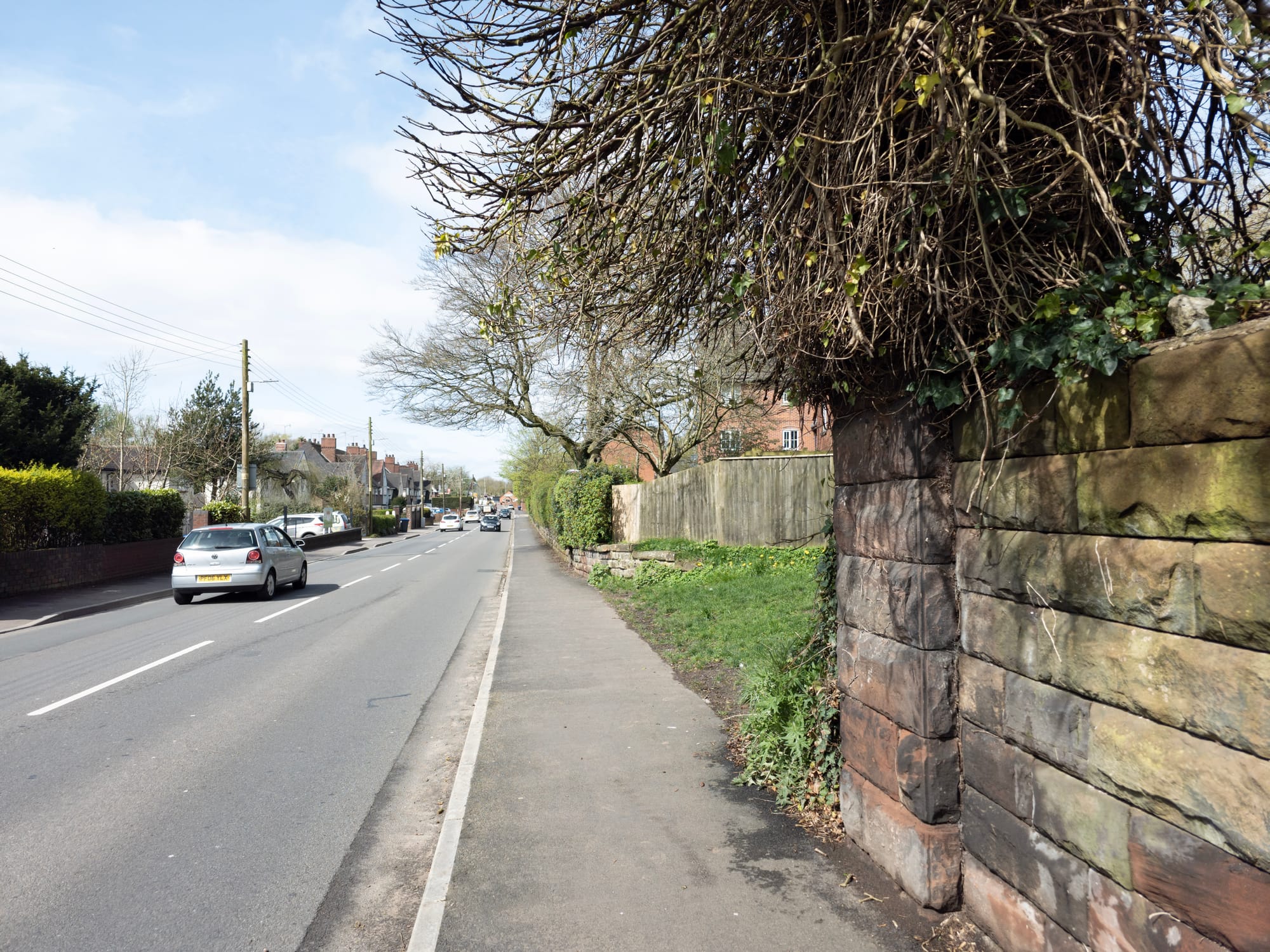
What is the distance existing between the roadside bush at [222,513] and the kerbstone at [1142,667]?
31.8 meters

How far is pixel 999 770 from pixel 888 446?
1374mm

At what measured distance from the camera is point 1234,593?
206 centimetres

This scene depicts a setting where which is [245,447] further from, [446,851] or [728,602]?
[446,851]

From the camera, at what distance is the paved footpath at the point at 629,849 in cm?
341

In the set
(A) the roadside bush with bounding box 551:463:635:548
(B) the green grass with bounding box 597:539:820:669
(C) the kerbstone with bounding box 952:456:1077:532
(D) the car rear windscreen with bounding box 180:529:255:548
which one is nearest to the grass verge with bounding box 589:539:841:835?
(B) the green grass with bounding box 597:539:820:669

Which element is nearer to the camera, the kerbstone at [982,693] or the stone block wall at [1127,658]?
the stone block wall at [1127,658]

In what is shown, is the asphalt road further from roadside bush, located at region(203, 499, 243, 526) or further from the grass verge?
roadside bush, located at region(203, 499, 243, 526)

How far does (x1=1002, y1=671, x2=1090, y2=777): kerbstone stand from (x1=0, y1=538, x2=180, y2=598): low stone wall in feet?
63.8

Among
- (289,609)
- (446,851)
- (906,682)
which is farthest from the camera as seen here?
(289,609)

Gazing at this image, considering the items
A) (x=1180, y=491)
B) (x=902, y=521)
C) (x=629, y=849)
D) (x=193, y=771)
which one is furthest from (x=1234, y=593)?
(x=193, y=771)

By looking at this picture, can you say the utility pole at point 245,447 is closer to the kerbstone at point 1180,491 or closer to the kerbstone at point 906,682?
the kerbstone at point 906,682

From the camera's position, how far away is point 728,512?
15.9 m

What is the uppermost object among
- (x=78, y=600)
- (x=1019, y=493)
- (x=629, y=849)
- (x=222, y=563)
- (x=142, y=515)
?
(x=1019, y=493)

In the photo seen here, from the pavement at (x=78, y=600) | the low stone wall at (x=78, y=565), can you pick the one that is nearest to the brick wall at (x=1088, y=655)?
the pavement at (x=78, y=600)
